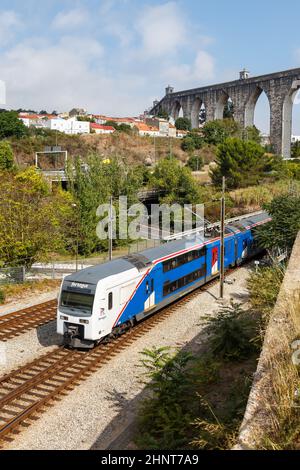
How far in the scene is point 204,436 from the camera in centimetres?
780

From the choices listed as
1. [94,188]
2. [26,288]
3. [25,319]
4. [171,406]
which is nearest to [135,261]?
[25,319]

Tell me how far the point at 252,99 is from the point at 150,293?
334ft

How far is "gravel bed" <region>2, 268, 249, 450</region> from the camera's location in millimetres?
9781

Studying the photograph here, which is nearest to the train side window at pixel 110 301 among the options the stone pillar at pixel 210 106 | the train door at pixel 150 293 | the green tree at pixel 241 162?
the train door at pixel 150 293

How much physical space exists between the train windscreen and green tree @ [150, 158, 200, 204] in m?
37.6

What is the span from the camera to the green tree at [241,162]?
56.6 meters

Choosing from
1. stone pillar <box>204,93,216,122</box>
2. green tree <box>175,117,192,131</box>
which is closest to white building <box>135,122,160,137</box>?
green tree <box>175,117,192,131</box>

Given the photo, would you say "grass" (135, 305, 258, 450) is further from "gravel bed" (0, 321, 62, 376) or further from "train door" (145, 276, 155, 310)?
"gravel bed" (0, 321, 62, 376)

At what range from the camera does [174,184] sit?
5247 centimetres

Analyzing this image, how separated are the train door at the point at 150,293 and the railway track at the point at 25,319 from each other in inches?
162

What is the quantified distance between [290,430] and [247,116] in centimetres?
11308

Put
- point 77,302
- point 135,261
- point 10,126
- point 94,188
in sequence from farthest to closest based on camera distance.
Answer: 1. point 10,126
2. point 94,188
3. point 135,261
4. point 77,302

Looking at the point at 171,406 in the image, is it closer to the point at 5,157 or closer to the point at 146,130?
the point at 5,157
